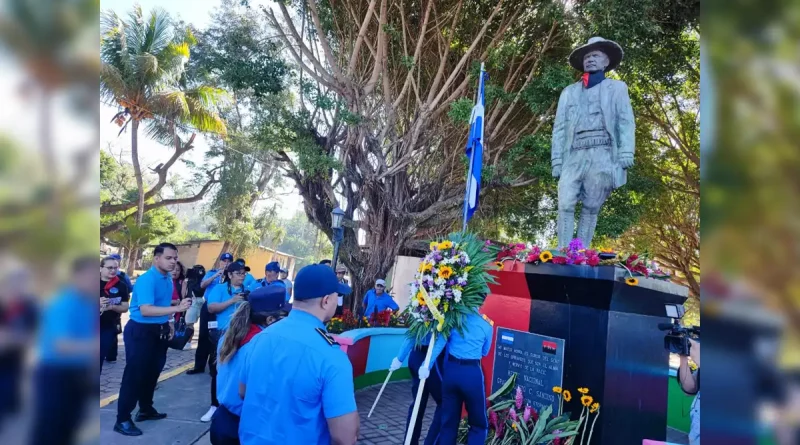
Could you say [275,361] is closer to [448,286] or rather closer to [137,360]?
[448,286]

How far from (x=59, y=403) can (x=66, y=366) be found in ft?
0.17

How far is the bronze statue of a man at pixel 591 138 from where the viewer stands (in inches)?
207

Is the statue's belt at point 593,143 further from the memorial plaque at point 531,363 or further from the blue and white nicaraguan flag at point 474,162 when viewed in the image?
the memorial plaque at point 531,363

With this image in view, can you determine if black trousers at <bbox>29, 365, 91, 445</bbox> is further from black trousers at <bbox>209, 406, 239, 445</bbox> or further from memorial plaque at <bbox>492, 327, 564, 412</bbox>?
memorial plaque at <bbox>492, 327, 564, 412</bbox>

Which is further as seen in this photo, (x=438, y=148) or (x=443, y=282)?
(x=438, y=148)

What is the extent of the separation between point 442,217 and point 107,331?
1020 centimetres

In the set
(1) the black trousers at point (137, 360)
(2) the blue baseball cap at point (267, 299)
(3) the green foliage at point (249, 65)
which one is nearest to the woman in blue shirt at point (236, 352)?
(2) the blue baseball cap at point (267, 299)

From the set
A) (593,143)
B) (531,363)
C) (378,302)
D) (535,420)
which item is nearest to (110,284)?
(531,363)

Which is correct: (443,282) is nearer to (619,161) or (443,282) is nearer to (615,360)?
(615,360)

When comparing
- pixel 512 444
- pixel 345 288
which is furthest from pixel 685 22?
pixel 345 288

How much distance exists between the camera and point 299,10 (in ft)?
42.6

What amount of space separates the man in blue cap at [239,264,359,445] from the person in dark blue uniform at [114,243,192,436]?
2.89 m

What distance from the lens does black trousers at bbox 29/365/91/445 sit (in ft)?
2.00

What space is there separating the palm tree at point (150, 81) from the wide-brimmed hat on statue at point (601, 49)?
13.1 meters
